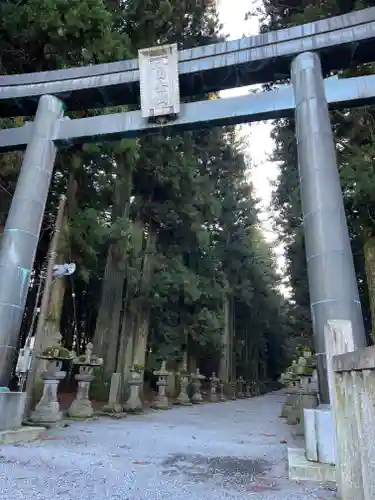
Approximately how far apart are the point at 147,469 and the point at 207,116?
430 cm

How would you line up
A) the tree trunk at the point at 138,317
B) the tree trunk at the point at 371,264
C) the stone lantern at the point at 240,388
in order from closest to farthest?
the tree trunk at the point at 371,264
the tree trunk at the point at 138,317
the stone lantern at the point at 240,388

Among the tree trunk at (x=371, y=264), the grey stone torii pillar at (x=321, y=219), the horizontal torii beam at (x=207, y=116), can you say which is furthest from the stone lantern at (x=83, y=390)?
the tree trunk at (x=371, y=264)

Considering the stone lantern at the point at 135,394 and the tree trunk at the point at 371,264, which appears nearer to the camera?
the tree trunk at the point at 371,264

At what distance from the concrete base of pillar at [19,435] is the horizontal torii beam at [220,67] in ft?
14.9

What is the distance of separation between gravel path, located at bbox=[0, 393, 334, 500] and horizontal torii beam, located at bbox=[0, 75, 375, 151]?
4066mm

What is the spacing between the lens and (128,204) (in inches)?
464

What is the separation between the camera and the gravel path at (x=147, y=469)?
8.41 feet

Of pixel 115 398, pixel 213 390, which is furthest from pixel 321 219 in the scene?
pixel 213 390

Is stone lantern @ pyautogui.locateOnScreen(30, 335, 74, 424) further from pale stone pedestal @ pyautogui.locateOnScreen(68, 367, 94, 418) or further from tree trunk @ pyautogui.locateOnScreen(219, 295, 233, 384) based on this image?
tree trunk @ pyautogui.locateOnScreen(219, 295, 233, 384)

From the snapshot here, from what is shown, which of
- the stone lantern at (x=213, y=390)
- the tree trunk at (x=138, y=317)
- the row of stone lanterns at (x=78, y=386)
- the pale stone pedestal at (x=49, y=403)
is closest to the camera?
the pale stone pedestal at (x=49, y=403)

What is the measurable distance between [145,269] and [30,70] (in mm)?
6081

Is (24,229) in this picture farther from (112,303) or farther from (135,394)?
(112,303)

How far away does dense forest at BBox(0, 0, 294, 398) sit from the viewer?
23.6 feet

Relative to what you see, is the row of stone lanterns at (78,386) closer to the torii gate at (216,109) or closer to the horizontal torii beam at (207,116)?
the torii gate at (216,109)
